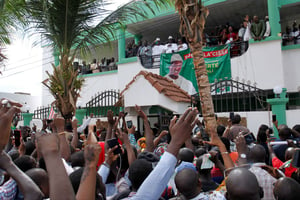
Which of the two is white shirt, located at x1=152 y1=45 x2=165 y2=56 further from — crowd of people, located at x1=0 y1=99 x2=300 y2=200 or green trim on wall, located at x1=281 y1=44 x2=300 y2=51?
crowd of people, located at x1=0 y1=99 x2=300 y2=200

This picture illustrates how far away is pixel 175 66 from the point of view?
11.7m

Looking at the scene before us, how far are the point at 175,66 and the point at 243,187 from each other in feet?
32.7

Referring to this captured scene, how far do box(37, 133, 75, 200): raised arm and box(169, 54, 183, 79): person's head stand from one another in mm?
10140

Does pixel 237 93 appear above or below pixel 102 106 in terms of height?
above

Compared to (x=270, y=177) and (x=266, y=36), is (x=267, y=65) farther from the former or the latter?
(x=270, y=177)

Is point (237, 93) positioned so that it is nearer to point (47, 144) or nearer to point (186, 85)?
point (186, 85)

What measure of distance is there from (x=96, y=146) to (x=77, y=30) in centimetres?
596

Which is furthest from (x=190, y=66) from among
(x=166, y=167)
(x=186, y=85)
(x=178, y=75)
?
(x=166, y=167)

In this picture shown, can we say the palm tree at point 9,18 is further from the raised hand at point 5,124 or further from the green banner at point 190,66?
the green banner at point 190,66

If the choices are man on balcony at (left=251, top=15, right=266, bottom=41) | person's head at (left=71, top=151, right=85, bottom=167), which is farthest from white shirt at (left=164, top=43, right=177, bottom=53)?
person's head at (left=71, top=151, right=85, bottom=167)

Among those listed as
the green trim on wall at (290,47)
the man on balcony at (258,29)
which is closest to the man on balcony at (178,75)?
the man on balcony at (258,29)

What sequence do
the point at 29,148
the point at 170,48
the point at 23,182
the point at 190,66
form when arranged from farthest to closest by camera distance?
the point at 170,48
the point at 190,66
the point at 29,148
the point at 23,182

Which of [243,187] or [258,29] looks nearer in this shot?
[243,187]

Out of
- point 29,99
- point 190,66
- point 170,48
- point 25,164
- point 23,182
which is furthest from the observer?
point 29,99
